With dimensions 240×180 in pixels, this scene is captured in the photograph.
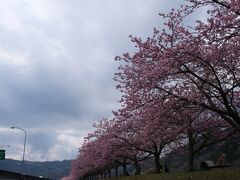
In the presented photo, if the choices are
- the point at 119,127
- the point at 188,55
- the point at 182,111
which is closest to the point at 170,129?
the point at 182,111

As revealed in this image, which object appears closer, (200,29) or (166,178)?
(200,29)

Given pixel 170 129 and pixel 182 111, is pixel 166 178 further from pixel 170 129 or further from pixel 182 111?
pixel 182 111

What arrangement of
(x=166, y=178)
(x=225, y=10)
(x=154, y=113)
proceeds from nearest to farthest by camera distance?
(x=225, y=10)
(x=154, y=113)
(x=166, y=178)

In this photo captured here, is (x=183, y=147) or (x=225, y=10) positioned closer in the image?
(x=225, y=10)

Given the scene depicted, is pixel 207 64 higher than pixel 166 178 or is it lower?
higher

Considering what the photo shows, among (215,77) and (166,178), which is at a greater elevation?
(215,77)

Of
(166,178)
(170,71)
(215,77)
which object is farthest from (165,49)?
(166,178)

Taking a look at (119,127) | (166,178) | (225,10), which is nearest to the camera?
(225,10)


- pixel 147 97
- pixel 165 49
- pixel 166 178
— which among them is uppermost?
pixel 165 49

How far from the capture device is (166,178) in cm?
3067

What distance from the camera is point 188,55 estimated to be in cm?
1848

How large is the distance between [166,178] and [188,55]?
46.5 feet

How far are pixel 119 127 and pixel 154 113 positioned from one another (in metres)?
19.8

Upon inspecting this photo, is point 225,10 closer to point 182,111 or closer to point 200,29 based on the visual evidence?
point 200,29
